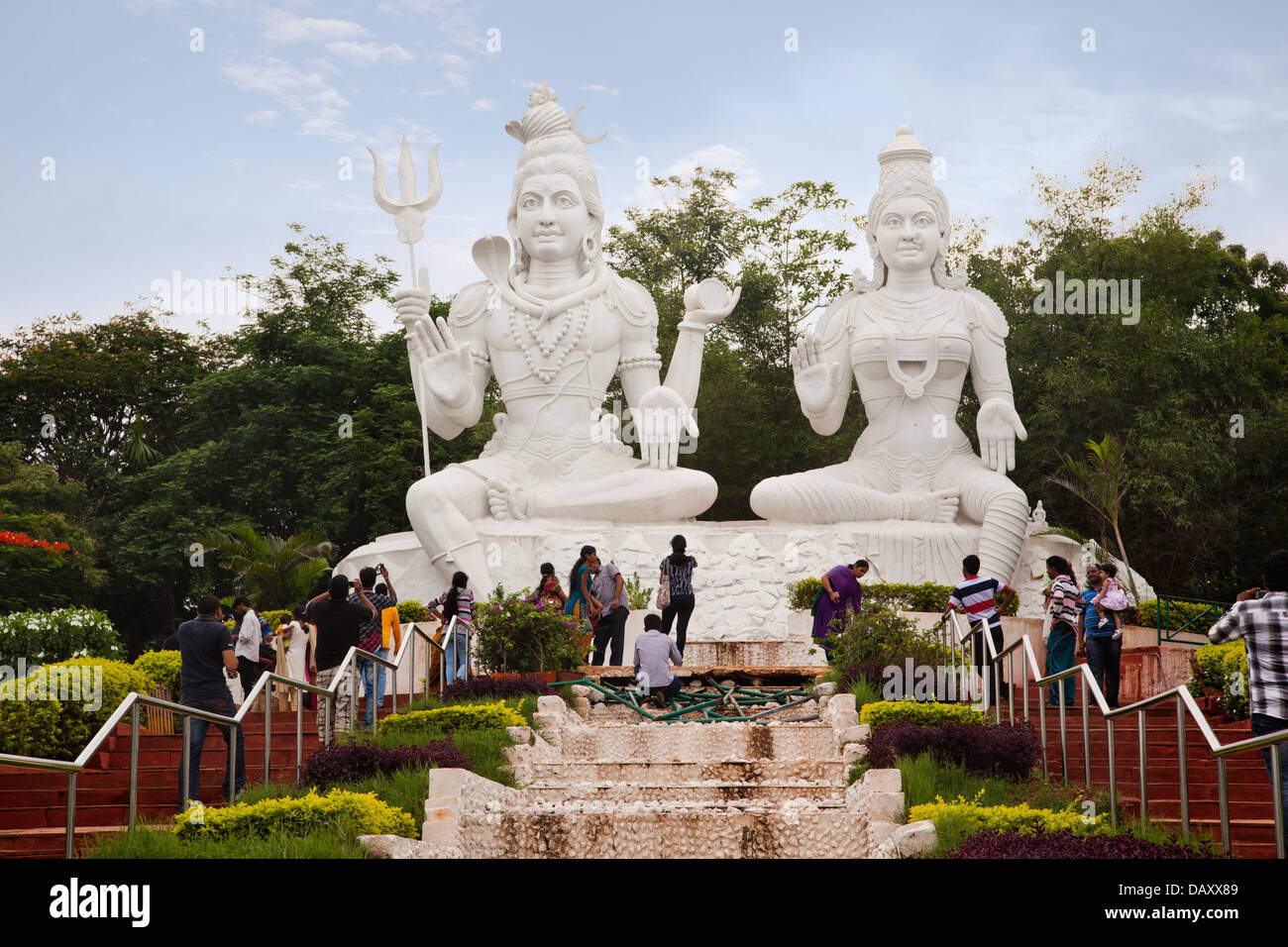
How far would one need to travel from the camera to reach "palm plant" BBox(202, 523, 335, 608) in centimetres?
2142

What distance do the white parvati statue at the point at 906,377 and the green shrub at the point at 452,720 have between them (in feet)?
24.5

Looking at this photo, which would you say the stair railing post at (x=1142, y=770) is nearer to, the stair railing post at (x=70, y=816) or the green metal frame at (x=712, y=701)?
the green metal frame at (x=712, y=701)

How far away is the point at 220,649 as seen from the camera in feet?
30.5

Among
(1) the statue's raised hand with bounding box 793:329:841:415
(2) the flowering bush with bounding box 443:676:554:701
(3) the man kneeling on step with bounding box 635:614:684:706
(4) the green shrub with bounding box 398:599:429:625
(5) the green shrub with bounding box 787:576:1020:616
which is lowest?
(2) the flowering bush with bounding box 443:676:554:701

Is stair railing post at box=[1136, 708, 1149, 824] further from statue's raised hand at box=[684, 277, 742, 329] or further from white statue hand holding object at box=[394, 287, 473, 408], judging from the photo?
white statue hand holding object at box=[394, 287, 473, 408]

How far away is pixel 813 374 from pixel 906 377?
1056mm

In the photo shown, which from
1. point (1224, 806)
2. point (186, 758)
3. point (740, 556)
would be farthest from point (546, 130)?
point (1224, 806)

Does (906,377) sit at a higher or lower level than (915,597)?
higher

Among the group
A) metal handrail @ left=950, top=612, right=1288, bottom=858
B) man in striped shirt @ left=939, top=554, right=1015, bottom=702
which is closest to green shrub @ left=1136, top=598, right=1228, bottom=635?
man in striped shirt @ left=939, top=554, right=1015, bottom=702

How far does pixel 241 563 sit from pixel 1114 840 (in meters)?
17.0

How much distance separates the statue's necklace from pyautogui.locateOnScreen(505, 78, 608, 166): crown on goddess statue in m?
1.90

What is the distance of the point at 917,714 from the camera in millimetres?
9836

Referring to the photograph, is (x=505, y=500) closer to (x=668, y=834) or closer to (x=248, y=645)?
(x=248, y=645)

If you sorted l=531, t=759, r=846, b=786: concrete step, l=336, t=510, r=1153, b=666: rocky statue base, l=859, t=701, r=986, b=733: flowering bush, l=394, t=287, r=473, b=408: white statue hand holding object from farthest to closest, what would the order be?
l=394, t=287, r=473, b=408: white statue hand holding object < l=336, t=510, r=1153, b=666: rocky statue base < l=859, t=701, r=986, b=733: flowering bush < l=531, t=759, r=846, b=786: concrete step
